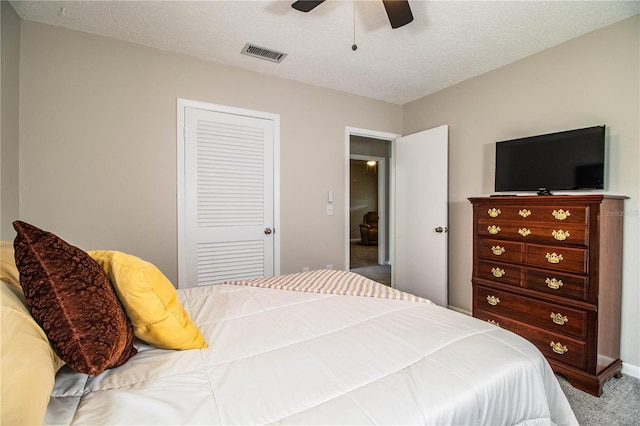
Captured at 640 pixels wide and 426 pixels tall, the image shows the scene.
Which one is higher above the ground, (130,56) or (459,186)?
(130,56)

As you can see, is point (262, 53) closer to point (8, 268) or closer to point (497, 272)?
point (8, 268)

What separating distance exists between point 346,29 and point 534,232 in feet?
6.92

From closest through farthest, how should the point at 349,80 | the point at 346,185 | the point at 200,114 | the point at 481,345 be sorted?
the point at 481,345
the point at 200,114
the point at 349,80
the point at 346,185

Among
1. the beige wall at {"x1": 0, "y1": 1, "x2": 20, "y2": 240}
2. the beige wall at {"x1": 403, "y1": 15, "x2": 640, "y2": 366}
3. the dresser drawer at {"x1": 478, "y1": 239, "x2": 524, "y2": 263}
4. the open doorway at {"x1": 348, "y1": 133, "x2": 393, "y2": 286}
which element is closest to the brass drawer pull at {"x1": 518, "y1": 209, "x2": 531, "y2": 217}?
the dresser drawer at {"x1": 478, "y1": 239, "x2": 524, "y2": 263}

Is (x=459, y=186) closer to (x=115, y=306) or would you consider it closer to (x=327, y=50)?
(x=327, y=50)

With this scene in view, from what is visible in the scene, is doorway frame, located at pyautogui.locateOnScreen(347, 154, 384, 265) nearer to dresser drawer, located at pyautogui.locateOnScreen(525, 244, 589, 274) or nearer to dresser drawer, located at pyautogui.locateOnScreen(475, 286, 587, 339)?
dresser drawer, located at pyautogui.locateOnScreen(475, 286, 587, 339)

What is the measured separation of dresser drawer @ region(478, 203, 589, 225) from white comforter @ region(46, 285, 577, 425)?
1.29 meters

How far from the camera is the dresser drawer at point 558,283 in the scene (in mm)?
1934

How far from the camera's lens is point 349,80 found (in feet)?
10.6

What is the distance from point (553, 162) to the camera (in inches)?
93.6

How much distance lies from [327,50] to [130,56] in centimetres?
170

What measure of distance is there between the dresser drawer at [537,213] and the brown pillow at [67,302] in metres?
2.56

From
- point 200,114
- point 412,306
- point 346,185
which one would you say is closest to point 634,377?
point 412,306

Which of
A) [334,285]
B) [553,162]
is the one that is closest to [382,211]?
[553,162]
